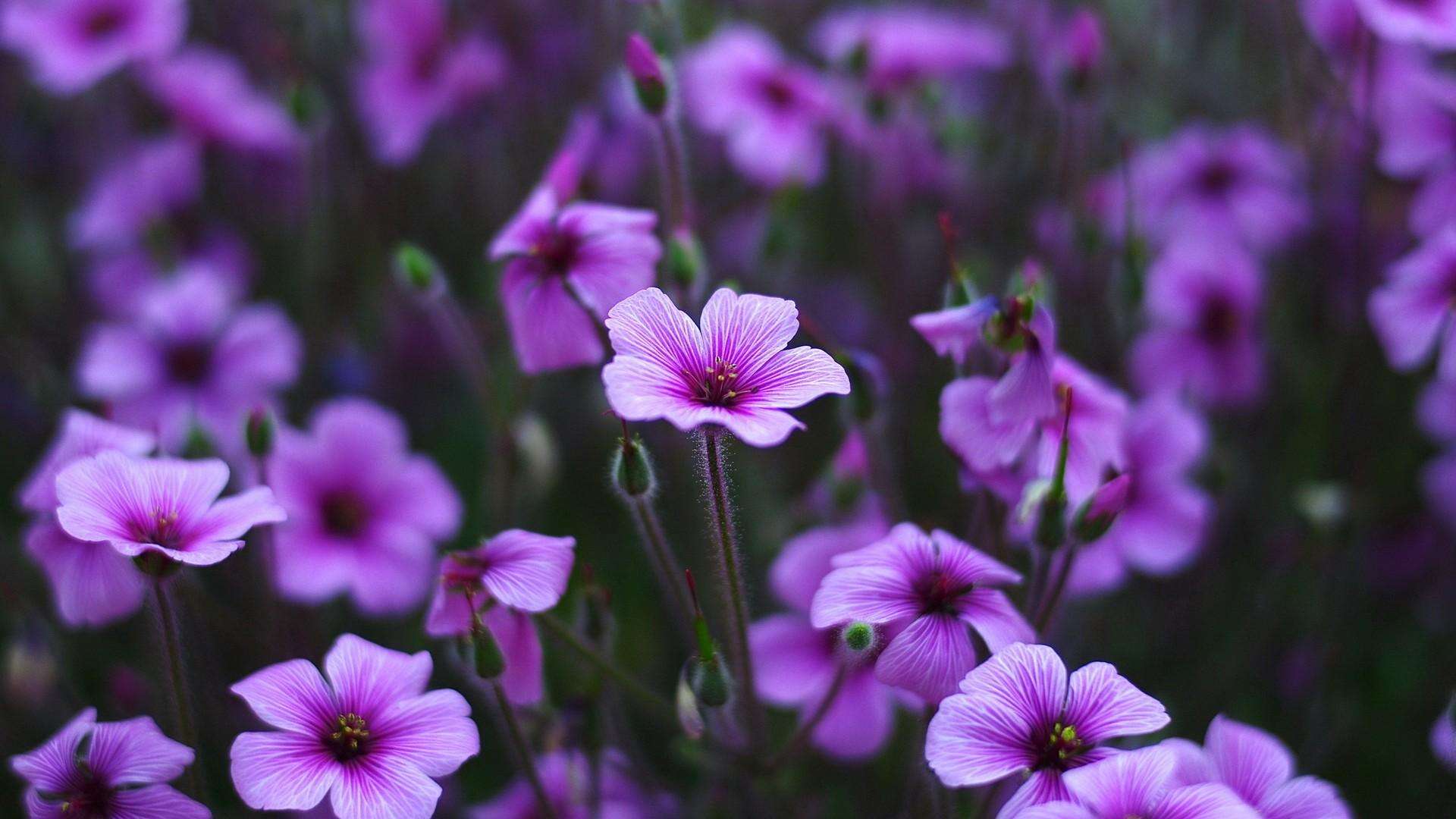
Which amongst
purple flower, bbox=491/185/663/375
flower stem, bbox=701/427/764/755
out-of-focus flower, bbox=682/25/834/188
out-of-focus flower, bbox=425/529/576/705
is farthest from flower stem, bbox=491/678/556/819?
out-of-focus flower, bbox=682/25/834/188

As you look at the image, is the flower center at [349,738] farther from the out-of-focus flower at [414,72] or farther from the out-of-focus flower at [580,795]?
the out-of-focus flower at [414,72]

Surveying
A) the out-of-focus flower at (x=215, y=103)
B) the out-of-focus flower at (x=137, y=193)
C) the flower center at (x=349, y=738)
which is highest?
the out-of-focus flower at (x=215, y=103)

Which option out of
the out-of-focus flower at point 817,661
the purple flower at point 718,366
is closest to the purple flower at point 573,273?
the purple flower at point 718,366

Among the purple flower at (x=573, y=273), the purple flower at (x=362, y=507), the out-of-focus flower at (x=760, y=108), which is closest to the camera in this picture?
the purple flower at (x=573, y=273)

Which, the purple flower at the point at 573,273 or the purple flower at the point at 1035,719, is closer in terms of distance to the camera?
the purple flower at the point at 1035,719

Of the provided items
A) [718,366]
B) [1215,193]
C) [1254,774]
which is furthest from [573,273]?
[1215,193]

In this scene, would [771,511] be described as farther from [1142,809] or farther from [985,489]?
[1142,809]
